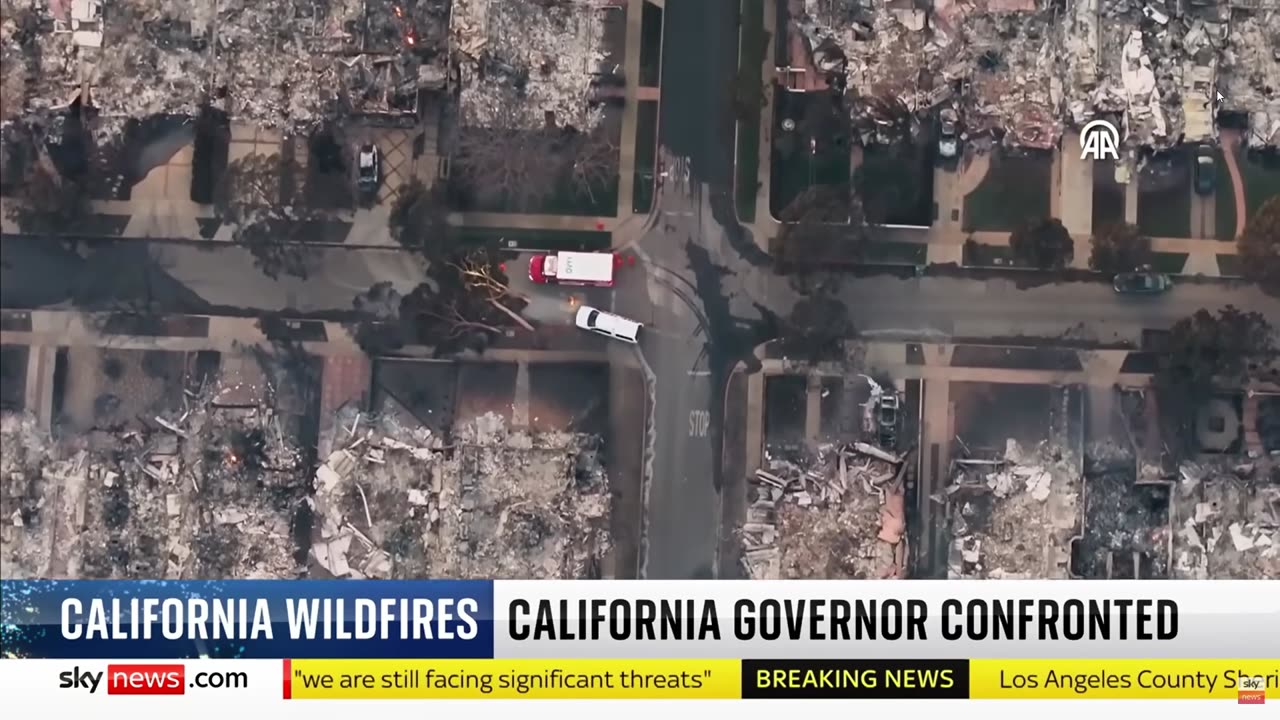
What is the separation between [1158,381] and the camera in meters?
37.2

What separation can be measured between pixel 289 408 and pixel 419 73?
12.7 meters

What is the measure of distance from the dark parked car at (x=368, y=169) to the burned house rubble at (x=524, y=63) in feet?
11.5

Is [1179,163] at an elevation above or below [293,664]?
above

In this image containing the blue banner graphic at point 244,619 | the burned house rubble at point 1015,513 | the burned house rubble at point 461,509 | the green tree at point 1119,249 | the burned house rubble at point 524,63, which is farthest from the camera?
the burned house rubble at point 524,63

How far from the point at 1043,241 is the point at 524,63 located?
19.1 m

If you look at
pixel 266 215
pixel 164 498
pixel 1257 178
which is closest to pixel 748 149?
pixel 266 215

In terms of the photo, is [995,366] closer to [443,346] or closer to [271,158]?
[443,346]

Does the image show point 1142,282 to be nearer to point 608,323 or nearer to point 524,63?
point 608,323

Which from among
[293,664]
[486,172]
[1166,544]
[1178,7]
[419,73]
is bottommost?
[293,664]

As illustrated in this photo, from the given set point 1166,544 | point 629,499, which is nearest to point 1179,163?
point 1166,544

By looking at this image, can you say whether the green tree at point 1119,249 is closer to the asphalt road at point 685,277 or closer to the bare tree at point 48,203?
the asphalt road at point 685,277

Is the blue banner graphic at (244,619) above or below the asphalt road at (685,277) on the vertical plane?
below

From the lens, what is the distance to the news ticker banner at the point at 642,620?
33.4 m

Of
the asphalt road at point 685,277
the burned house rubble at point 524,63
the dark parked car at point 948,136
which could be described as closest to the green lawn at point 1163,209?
the dark parked car at point 948,136
